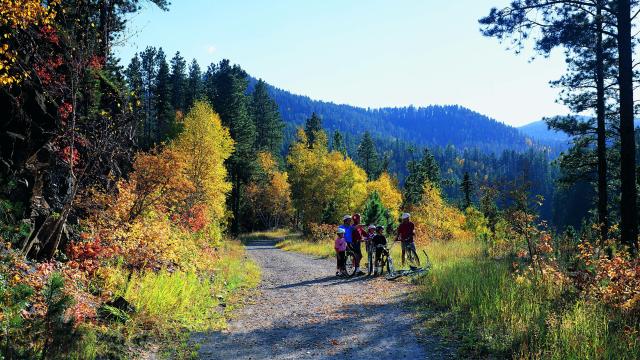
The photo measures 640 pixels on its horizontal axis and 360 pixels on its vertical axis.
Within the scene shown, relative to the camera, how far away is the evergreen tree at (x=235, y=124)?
4884 cm

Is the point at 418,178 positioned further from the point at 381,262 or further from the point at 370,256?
the point at 381,262

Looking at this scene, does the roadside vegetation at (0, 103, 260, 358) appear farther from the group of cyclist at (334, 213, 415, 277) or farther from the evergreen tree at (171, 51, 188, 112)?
the evergreen tree at (171, 51, 188, 112)

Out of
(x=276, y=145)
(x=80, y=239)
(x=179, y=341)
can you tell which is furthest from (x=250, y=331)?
(x=276, y=145)

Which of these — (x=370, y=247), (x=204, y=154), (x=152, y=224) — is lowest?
(x=370, y=247)

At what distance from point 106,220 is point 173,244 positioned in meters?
1.84

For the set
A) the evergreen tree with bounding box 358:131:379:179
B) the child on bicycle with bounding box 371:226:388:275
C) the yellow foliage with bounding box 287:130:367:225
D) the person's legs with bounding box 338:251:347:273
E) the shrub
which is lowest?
the shrub

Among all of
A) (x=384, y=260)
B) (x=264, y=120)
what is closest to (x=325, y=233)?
(x=384, y=260)

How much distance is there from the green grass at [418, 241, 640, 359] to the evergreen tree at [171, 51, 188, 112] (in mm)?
58974

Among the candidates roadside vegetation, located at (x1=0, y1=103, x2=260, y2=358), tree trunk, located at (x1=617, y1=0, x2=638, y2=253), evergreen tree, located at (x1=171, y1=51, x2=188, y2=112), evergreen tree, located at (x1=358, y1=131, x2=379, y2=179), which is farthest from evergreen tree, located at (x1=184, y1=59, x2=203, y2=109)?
tree trunk, located at (x1=617, y1=0, x2=638, y2=253)

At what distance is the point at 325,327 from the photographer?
781 centimetres

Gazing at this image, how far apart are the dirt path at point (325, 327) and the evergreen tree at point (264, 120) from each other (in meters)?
58.8

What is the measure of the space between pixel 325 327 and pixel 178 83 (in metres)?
63.2

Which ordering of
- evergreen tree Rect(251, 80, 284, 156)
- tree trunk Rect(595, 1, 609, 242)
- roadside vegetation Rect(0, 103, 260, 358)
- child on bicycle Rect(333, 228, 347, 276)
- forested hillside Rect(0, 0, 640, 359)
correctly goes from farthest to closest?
evergreen tree Rect(251, 80, 284, 156)
tree trunk Rect(595, 1, 609, 242)
child on bicycle Rect(333, 228, 347, 276)
forested hillside Rect(0, 0, 640, 359)
roadside vegetation Rect(0, 103, 260, 358)

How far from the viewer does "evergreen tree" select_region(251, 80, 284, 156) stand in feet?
229
